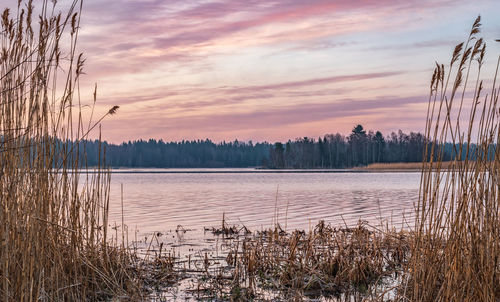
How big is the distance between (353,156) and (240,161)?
4291cm

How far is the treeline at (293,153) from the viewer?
95.2m

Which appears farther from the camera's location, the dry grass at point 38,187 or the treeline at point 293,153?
the treeline at point 293,153

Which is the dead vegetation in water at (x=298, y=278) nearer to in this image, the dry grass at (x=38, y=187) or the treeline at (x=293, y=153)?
the dry grass at (x=38, y=187)

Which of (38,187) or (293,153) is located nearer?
(38,187)

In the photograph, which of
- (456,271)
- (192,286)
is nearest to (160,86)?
(192,286)

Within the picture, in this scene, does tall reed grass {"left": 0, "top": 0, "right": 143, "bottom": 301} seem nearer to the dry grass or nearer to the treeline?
the dry grass

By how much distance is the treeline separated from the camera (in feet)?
313

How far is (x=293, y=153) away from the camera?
97.9 m

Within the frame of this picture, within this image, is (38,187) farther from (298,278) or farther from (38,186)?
(298,278)

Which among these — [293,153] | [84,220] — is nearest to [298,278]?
[84,220]

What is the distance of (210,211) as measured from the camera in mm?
16125

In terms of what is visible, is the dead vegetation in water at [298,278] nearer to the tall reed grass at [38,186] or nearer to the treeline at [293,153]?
the tall reed grass at [38,186]

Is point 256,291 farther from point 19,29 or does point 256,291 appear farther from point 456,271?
point 19,29

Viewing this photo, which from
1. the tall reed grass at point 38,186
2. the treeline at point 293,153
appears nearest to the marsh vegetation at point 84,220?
the tall reed grass at point 38,186
